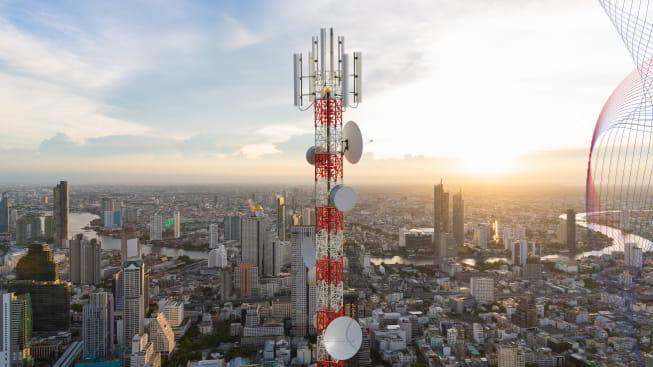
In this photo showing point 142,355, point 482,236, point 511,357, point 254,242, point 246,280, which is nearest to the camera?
point 142,355

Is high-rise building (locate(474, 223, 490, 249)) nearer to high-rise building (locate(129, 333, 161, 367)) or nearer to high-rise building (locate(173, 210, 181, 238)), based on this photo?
high-rise building (locate(173, 210, 181, 238))

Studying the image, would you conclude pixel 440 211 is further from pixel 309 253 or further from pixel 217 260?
pixel 309 253

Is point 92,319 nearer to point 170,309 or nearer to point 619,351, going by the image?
point 170,309

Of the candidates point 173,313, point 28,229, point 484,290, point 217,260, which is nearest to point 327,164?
point 173,313

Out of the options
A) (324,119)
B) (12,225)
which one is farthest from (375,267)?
(324,119)

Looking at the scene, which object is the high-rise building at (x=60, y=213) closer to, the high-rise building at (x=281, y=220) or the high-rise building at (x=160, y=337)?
the high-rise building at (x=281, y=220)

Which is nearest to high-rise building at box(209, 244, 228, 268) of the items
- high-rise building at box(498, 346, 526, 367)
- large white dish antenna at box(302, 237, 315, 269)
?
high-rise building at box(498, 346, 526, 367)
